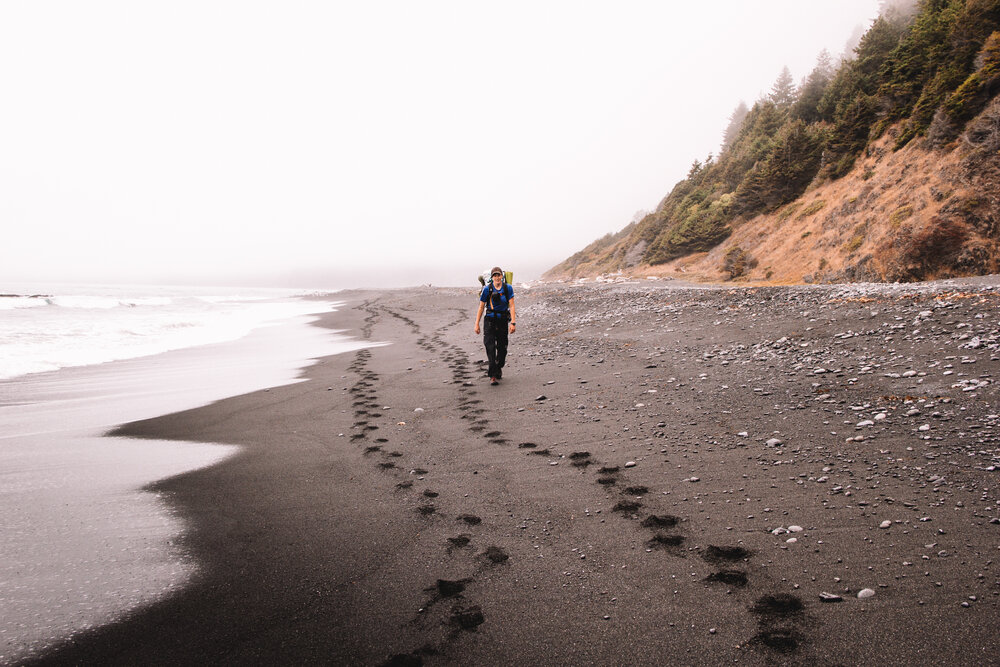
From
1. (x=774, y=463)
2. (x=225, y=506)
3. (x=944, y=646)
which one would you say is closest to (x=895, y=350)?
(x=774, y=463)

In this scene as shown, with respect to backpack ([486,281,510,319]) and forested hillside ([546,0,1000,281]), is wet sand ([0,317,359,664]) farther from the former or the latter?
forested hillside ([546,0,1000,281])

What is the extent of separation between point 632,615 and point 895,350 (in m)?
6.64

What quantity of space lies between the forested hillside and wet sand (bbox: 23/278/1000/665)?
828 centimetres

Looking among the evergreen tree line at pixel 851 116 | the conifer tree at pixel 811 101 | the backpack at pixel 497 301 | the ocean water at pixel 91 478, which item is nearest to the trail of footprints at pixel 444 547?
the backpack at pixel 497 301

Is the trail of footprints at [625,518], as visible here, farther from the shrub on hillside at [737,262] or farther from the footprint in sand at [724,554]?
the shrub on hillside at [737,262]

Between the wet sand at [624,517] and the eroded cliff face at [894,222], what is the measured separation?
7.61 m

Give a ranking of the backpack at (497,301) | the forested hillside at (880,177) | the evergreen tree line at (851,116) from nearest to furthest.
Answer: the backpack at (497,301) → the forested hillside at (880,177) → the evergreen tree line at (851,116)

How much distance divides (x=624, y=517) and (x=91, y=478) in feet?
18.7

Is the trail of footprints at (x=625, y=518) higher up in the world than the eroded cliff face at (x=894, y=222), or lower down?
lower down

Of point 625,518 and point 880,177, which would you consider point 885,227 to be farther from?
point 625,518

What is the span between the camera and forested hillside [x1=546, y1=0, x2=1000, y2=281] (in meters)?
14.4

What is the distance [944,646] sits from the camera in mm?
2369

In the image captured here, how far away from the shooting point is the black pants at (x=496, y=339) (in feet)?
30.2

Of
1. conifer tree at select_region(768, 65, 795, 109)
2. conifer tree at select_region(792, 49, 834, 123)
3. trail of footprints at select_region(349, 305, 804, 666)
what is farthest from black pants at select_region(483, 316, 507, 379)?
conifer tree at select_region(768, 65, 795, 109)
